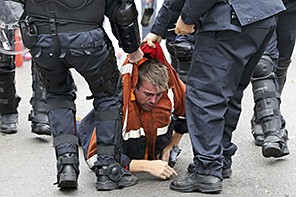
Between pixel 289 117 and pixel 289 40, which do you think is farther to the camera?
pixel 289 117

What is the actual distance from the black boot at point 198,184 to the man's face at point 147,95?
543 millimetres

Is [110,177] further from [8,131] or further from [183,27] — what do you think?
[8,131]

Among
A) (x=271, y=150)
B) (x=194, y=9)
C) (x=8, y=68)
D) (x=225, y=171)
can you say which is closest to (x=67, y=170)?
(x=225, y=171)

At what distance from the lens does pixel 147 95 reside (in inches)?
189

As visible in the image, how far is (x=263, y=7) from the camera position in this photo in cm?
436

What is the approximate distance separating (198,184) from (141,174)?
0.56m

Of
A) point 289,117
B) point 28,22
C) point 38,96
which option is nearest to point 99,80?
point 28,22

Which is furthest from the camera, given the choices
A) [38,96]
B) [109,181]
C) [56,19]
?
[38,96]

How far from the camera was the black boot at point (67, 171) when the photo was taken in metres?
4.54

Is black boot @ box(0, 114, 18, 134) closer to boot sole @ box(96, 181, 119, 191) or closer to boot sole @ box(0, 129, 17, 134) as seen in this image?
boot sole @ box(0, 129, 17, 134)

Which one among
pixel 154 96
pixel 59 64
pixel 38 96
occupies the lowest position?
pixel 38 96

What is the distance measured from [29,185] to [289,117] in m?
2.72

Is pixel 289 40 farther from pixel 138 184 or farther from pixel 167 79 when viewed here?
pixel 138 184

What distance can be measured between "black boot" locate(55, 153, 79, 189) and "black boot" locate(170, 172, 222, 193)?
63cm
